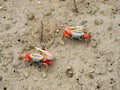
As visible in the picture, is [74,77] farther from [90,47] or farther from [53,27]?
[53,27]

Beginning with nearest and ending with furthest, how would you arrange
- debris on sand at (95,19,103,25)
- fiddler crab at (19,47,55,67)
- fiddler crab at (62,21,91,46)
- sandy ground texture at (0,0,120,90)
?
1. sandy ground texture at (0,0,120,90)
2. fiddler crab at (19,47,55,67)
3. fiddler crab at (62,21,91,46)
4. debris on sand at (95,19,103,25)

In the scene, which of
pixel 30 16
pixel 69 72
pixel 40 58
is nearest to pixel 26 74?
pixel 40 58

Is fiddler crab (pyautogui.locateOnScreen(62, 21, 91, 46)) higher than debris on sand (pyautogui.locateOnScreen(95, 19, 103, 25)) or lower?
lower

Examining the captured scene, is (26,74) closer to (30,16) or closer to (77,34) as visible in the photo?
(77,34)

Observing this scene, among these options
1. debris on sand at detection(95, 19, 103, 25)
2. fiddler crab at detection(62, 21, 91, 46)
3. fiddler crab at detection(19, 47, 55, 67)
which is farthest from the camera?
debris on sand at detection(95, 19, 103, 25)

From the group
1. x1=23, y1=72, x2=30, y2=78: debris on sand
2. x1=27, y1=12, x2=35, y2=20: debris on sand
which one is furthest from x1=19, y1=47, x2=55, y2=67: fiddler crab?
x1=27, y1=12, x2=35, y2=20: debris on sand

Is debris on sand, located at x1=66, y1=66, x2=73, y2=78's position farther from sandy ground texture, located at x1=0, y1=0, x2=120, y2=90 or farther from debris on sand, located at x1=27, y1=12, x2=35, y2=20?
debris on sand, located at x1=27, y1=12, x2=35, y2=20

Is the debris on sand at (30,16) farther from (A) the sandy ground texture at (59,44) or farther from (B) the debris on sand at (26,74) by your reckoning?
(B) the debris on sand at (26,74)

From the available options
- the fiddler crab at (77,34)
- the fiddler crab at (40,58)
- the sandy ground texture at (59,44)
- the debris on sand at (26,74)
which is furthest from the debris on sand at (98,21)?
the debris on sand at (26,74)

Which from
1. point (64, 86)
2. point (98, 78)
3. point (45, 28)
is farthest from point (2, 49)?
point (98, 78)
